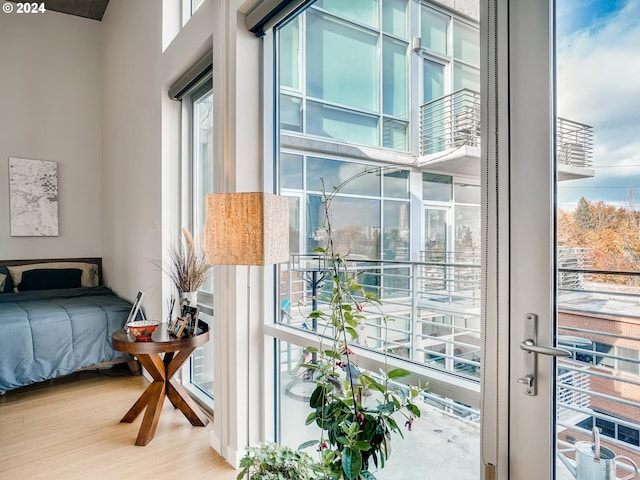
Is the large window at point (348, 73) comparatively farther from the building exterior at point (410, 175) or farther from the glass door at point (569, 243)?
the glass door at point (569, 243)

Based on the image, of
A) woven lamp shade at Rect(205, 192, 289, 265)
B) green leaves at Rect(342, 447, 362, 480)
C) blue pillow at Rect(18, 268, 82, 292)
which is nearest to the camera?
green leaves at Rect(342, 447, 362, 480)

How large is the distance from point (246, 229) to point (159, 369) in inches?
59.8

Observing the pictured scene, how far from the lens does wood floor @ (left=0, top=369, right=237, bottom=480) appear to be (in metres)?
2.16

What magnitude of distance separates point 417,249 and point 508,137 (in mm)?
532

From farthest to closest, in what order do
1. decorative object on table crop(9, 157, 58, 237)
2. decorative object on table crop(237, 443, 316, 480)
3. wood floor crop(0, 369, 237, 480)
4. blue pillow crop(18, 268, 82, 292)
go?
decorative object on table crop(9, 157, 58, 237)
blue pillow crop(18, 268, 82, 292)
wood floor crop(0, 369, 237, 480)
decorative object on table crop(237, 443, 316, 480)

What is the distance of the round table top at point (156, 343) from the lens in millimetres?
2400

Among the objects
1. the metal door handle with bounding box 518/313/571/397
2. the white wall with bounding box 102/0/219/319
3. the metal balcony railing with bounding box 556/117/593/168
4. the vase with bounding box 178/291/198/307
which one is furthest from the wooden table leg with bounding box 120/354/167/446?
the metal balcony railing with bounding box 556/117/593/168

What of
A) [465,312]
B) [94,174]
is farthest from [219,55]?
[94,174]

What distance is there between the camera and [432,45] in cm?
146

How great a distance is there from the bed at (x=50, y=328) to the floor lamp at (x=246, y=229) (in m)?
2.35

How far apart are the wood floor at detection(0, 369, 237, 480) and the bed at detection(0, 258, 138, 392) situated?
0.25m

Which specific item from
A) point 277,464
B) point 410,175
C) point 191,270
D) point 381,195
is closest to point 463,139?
point 410,175

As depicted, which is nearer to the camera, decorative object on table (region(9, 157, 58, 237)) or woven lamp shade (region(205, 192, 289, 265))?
woven lamp shade (region(205, 192, 289, 265))

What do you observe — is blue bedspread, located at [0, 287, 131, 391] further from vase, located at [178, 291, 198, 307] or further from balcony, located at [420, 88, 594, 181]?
balcony, located at [420, 88, 594, 181]
